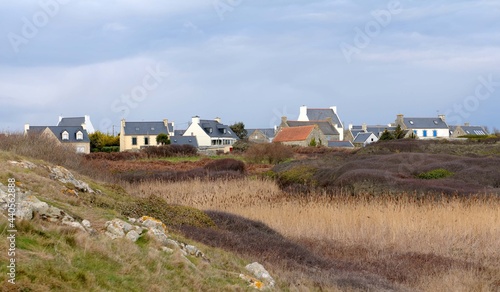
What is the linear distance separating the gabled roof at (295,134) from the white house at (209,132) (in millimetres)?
8126

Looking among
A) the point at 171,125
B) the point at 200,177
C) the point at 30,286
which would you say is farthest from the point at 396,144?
the point at 171,125

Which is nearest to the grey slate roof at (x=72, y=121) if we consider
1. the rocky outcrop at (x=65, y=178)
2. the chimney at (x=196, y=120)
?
the chimney at (x=196, y=120)

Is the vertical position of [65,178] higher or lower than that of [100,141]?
lower

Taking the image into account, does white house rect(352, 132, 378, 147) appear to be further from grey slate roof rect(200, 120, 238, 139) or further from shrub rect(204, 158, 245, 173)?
shrub rect(204, 158, 245, 173)

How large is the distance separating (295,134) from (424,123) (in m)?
27.2

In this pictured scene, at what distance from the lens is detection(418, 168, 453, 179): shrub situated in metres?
26.5

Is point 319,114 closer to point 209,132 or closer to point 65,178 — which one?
point 209,132

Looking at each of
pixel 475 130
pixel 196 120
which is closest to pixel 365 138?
pixel 475 130

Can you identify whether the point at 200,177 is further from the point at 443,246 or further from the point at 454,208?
the point at 443,246

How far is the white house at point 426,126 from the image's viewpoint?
94.2 meters

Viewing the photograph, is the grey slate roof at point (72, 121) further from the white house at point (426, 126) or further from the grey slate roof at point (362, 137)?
the white house at point (426, 126)

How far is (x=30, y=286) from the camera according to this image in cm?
535

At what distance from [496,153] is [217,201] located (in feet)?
76.6

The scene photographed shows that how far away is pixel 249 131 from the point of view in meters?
107
